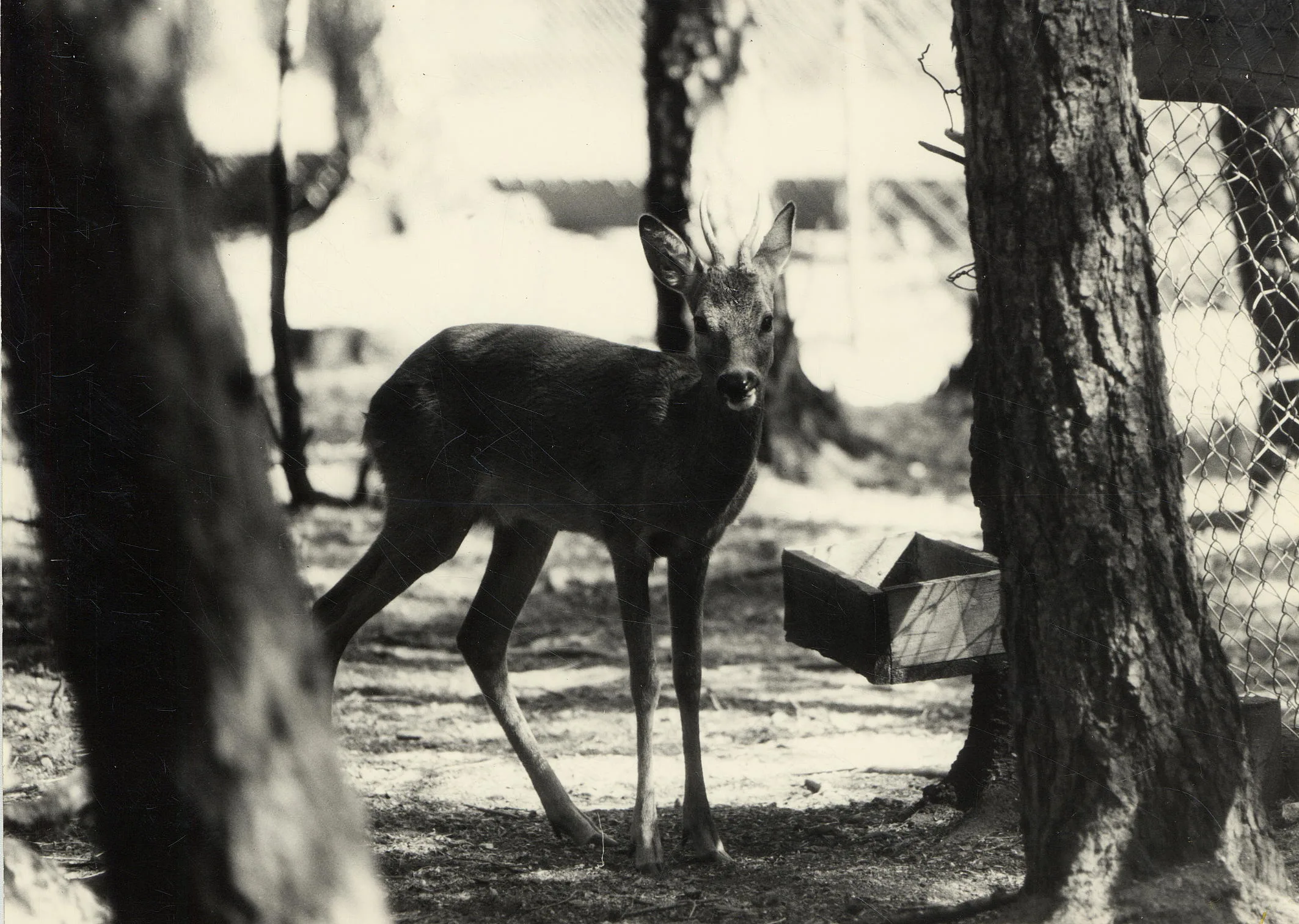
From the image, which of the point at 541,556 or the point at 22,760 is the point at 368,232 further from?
the point at 22,760

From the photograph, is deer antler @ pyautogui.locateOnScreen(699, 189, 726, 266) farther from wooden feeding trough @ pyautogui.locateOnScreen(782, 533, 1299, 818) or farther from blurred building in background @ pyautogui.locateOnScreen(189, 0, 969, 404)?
Result: wooden feeding trough @ pyautogui.locateOnScreen(782, 533, 1299, 818)

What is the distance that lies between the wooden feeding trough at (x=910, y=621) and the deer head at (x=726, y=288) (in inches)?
28.1

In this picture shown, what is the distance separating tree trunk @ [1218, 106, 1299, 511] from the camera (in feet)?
15.7

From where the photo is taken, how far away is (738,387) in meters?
4.13

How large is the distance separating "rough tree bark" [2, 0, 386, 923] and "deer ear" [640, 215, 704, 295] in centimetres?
153

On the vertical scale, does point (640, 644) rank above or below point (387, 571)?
below

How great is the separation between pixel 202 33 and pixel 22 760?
2.81 meters

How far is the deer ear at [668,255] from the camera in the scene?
14.5ft

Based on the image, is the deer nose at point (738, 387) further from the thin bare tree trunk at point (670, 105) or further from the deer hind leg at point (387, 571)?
the deer hind leg at point (387, 571)

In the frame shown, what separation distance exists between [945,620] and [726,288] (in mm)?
Answer: 1368

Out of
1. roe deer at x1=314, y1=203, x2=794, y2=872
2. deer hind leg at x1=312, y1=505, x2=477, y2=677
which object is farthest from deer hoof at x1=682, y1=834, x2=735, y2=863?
deer hind leg at x1=312, y1=505, x2=477, y2=677

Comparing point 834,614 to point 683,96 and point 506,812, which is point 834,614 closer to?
point 506,812

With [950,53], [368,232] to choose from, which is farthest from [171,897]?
[950,53]

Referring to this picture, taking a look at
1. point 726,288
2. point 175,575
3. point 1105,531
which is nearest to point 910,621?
point 1105,531
